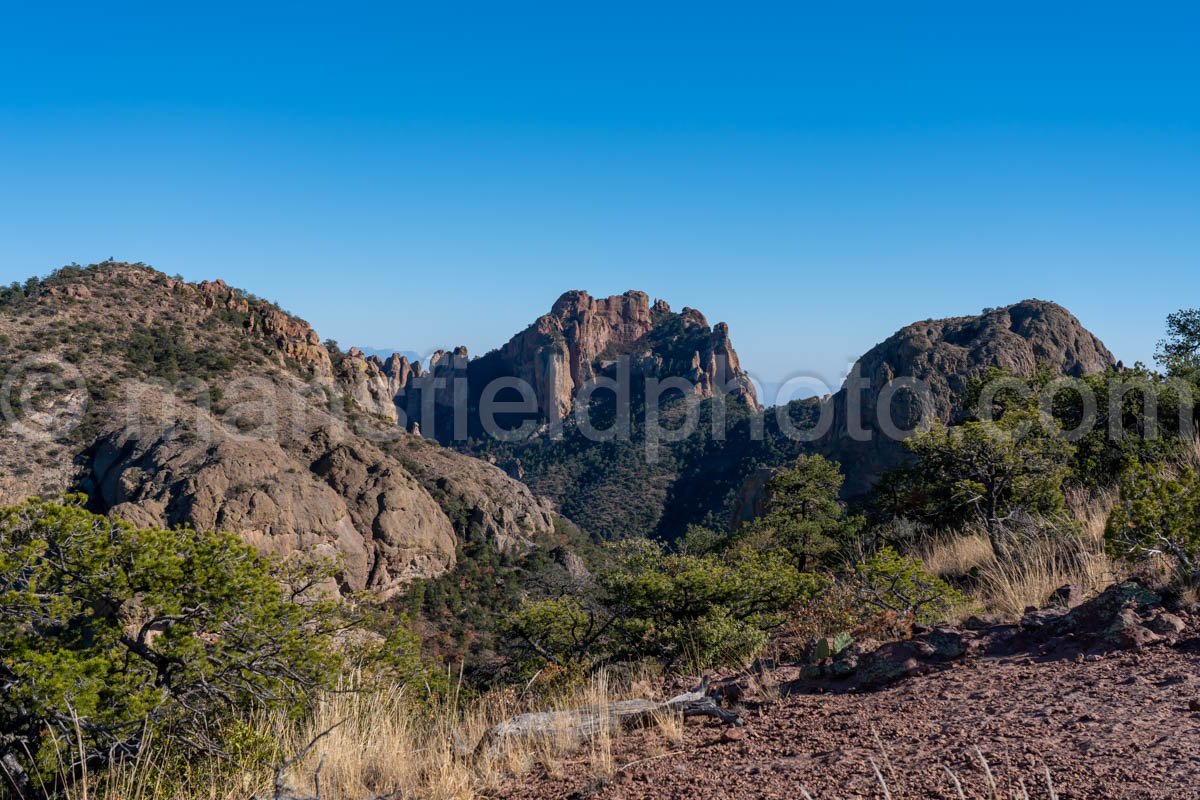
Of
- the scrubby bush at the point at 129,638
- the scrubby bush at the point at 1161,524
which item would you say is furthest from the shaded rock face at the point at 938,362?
the scrubby bush at the point at 129,638

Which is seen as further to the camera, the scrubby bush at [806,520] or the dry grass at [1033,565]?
the scrubby bush at [806,520]

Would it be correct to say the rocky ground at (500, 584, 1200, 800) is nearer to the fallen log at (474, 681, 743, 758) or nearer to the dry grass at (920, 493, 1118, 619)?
the fallen log at (474, 681, 743, 758)

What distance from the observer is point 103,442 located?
113ft

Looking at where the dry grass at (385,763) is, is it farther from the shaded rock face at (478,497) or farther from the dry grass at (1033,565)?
the shaded rock face at (478,497)

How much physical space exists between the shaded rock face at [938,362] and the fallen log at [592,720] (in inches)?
2089

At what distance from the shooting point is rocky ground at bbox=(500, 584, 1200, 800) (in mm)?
2670

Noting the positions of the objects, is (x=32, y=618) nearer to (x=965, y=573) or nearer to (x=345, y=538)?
(x=965, y=573)

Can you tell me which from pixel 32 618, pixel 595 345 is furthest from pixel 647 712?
pixel 595 345

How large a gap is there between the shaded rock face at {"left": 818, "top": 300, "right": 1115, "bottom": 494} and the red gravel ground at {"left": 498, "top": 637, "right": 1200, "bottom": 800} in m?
52.8

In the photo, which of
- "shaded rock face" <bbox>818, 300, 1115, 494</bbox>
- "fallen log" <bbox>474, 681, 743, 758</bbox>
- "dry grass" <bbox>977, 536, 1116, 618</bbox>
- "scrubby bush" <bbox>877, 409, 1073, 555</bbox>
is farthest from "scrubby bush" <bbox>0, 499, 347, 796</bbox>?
"shaded rock face" <bbox>818, 300, 1115, 494</bbox>

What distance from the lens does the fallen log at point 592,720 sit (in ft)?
13.2

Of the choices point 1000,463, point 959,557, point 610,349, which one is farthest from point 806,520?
point 610,349

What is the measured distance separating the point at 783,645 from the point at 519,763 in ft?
10.0

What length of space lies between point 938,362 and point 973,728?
200 feet
